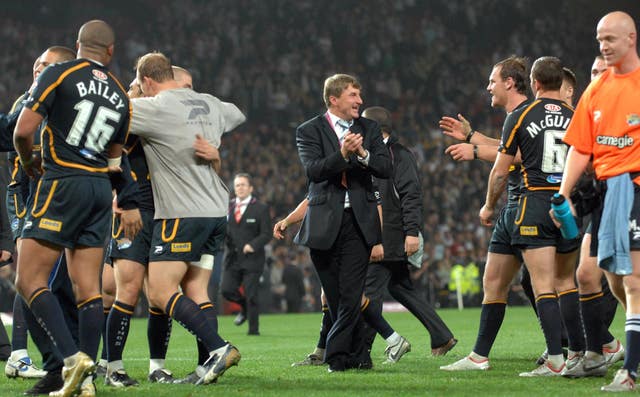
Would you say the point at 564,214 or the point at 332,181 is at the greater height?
the point at 332,181

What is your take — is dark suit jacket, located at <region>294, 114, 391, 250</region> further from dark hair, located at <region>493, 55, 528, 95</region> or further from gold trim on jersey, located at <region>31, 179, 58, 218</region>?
gold trim on jersey, located at <region>31, 179, 58, 218</region>

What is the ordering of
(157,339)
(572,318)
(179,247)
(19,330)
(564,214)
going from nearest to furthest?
(564,214) → (179,247) → (157,339) → (572,318) → (19,330)

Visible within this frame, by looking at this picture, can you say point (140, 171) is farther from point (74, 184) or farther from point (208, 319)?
point (208, 319)

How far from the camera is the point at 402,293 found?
9.94 metres

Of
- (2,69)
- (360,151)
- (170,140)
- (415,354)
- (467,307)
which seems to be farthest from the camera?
(2,69)

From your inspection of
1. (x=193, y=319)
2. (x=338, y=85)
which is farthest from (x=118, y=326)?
(x=338, y=85)

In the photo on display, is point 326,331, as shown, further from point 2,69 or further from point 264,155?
point 2,69

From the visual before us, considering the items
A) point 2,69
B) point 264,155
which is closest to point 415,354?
point 264,155

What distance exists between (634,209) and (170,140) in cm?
312

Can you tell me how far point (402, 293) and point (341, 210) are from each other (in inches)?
99.6

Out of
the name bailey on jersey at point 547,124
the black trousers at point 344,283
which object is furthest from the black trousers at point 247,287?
the name bailey on jersey at point 547,124

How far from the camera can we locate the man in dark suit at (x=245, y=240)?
48.5 feet

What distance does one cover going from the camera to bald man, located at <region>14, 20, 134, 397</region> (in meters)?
5.89

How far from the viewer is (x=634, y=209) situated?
6133 mm
